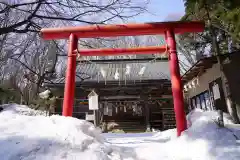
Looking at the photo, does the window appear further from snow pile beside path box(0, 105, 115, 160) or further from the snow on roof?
snow pile beside path box(0, 105, 115, 160)

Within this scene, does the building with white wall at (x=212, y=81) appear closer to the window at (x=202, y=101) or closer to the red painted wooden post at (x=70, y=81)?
the window at (x=202, y=101)

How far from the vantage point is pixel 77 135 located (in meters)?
3.29

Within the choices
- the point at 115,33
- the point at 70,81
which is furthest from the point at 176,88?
the point at 70,81

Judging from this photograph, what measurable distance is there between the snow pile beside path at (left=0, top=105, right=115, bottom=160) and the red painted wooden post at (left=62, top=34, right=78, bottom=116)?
1.36m

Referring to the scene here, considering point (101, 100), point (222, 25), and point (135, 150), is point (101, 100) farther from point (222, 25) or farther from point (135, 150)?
point (135, 150)

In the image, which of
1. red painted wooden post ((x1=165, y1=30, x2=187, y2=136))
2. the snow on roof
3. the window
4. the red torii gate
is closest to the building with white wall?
the window

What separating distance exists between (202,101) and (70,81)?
10.5 metres

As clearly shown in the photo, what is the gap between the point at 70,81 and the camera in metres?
5.38

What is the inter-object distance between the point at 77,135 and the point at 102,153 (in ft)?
1.95

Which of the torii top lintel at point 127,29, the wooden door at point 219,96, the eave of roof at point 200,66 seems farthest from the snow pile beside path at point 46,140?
the wooden door at point 219,96

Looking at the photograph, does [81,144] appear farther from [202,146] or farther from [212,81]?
[212,81]

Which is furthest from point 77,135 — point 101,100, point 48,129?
point 101,100

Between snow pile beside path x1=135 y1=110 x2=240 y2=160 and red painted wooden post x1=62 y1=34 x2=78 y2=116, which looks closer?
snow pile beside path x1=135 y1=110 x2=240 y2=160

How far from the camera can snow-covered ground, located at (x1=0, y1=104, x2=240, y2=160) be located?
105 inches
